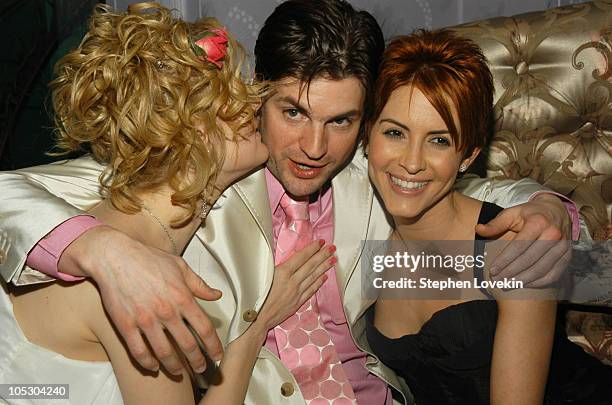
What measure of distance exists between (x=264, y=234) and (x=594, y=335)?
1.35 m

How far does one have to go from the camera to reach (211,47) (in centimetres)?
196

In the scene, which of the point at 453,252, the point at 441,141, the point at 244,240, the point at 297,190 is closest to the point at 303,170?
the point at 297,190

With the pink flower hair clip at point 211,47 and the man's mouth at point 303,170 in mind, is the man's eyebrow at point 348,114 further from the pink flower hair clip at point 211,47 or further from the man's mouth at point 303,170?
the pink flower hair clip at point 211,47

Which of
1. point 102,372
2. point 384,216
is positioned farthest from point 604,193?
point 102,372

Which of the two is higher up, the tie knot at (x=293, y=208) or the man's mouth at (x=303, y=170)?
the man's mouth at (x=303, y=170)

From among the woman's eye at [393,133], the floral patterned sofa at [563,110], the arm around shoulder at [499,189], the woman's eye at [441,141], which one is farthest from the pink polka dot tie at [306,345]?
the floral patterned sofa at [563,110]

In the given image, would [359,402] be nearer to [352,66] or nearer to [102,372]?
[102,372]

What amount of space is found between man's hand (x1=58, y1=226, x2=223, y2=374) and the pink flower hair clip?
60 cm

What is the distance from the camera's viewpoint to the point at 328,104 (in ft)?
6.77

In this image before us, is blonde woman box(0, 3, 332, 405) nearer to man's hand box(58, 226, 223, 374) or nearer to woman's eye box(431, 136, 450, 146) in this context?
man's hand box(58, 226, 223, 374)

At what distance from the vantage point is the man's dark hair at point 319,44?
81.8 inches

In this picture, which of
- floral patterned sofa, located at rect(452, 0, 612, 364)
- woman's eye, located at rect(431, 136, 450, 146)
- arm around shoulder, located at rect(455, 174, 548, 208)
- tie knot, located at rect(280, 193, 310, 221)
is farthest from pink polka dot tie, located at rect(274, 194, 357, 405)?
floral patterned sofa, located at rect(452, 0, 612, 364)

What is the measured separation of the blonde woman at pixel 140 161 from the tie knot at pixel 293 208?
9.6 inches

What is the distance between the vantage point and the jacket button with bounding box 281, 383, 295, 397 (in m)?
2.18
